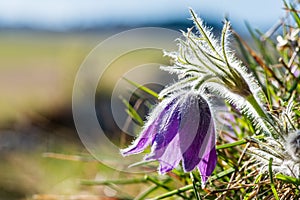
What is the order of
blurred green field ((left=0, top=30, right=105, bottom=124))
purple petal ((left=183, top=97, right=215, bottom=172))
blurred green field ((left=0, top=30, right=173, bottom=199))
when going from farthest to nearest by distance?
blurred green field ((left=0, top=30, right=105, bottom=124))
blurred green field ((left=0, top=30, right=173, bottom=199))
purple petal ((left=183, top=97, right=215, bottom=172))

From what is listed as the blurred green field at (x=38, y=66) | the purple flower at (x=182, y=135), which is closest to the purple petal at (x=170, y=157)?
the purple flower at (x=182, y=135)

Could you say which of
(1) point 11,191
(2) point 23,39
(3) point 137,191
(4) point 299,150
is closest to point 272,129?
(4) point 299,150

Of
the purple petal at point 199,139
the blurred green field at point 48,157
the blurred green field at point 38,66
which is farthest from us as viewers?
the blurred green field at point 38,66

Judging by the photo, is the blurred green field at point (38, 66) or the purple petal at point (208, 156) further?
the blurred green field at point (38, 66)

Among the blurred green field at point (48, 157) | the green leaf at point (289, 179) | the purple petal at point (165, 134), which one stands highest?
the blurred green field at point (48, 157)

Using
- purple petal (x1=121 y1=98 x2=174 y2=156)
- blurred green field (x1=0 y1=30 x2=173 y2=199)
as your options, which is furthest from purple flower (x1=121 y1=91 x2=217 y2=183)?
blurred green field (x1=0 y1=30 x2=173 y2=199)

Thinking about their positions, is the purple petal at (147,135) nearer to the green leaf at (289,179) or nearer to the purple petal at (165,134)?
the purple petal at (165,134)

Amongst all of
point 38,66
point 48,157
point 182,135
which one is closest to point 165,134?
point 182,135

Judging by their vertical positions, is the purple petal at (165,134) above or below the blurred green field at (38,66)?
below

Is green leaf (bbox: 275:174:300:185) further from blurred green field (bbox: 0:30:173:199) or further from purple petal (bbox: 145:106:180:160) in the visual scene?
blurred green field (bbox: 0:30:173:199)

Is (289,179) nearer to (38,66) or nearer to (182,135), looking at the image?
(182,135)

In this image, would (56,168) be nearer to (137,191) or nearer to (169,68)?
(137,191)
